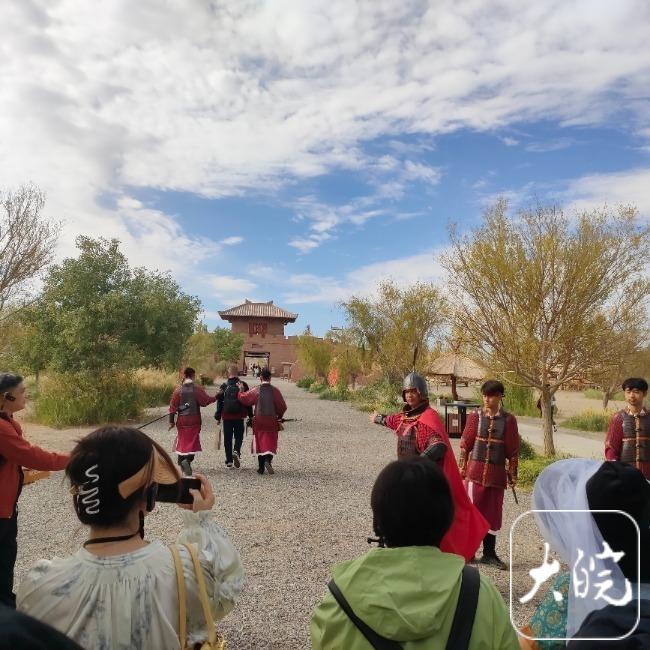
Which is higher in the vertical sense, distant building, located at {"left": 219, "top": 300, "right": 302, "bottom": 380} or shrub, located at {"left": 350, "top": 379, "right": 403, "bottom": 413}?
distant building, located at {"left": 219, "top": 300, "right": 302, "bottom": 380}

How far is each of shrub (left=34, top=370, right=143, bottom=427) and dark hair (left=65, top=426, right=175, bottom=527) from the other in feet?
47.9

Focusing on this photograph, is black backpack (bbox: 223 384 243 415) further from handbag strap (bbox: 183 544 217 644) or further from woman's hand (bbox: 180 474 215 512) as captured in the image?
handbag strap (bbox: 183 544 217 644)

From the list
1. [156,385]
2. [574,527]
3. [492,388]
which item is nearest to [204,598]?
[574,527]

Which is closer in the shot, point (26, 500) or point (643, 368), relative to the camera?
point (26, 500)

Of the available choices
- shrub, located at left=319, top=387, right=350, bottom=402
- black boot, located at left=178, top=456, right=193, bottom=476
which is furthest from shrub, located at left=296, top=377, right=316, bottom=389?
black boot, located at left=178, top=456, right=193, bottom=476

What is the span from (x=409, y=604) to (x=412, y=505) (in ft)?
0.82

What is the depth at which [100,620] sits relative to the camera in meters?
1.56

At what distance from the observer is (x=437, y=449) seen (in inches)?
173

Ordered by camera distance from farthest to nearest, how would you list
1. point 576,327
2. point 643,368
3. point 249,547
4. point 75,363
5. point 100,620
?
1. point 643,368
2. point 75,363
3. point 576,327
4. point 249,547
5. point 100,620

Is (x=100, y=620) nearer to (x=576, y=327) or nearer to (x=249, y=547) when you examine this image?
(x=249, y=547)

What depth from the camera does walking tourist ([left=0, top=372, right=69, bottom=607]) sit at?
3.31 m

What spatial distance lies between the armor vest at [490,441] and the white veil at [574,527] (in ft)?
12.3

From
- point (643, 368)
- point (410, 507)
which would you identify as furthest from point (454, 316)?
point (643, 368)

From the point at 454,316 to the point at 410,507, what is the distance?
9402 millimetres
